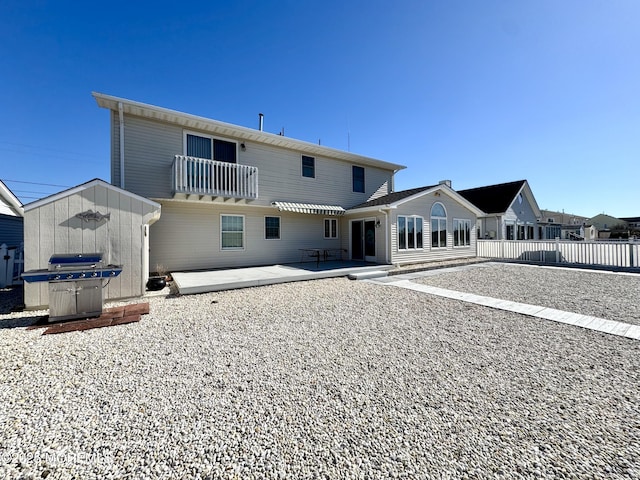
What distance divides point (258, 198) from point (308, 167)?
12.0ft

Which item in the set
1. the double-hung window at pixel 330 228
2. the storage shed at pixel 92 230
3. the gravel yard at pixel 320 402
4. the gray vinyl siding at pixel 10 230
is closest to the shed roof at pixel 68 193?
the storage shed at pixel 92 230

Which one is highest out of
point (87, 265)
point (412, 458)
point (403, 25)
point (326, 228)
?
point (403, 25)

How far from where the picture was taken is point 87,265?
5.55 m

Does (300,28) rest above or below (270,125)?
above

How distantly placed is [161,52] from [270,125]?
5436mm

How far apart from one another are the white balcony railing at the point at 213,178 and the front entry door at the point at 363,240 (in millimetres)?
6419

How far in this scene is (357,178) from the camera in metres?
16.2

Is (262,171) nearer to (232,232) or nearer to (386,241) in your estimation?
(232,232)

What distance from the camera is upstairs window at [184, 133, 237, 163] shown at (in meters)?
11.2

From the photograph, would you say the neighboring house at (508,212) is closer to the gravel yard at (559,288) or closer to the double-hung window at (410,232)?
the double-hung window at (410,232)

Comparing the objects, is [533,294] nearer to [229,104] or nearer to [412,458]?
[412,458]

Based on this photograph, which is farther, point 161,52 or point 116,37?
point 161,52

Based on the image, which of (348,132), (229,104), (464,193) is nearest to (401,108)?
(348,132)

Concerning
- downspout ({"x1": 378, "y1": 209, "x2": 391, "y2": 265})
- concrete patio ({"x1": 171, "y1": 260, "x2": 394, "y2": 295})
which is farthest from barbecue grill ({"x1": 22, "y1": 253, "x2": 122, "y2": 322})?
downspout ({"x1": 378, "y1": 209, "x2": 391, "y2": 265})
